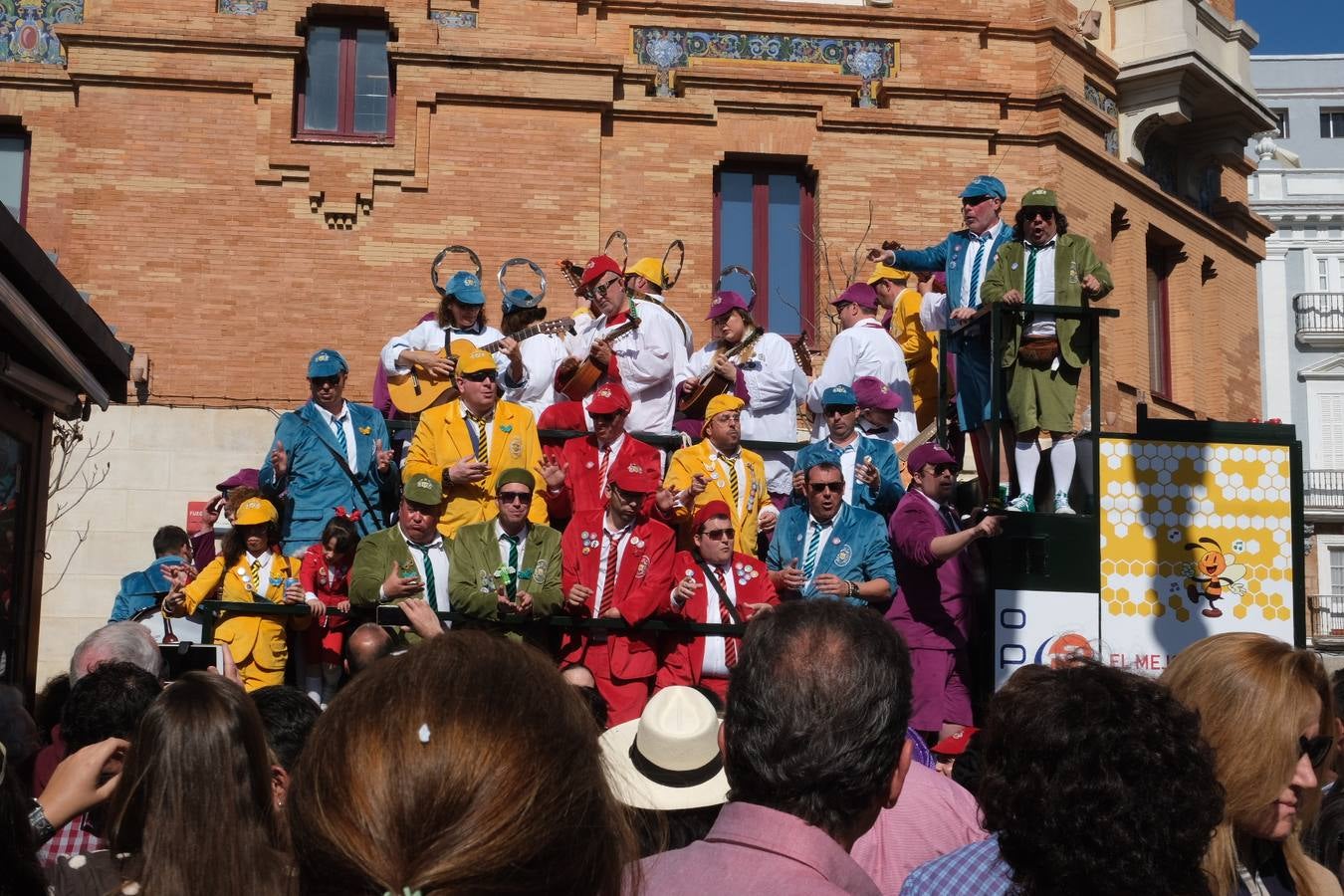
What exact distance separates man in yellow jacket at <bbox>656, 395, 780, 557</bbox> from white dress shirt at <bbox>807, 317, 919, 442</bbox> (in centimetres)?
173

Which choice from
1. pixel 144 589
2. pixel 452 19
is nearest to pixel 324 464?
pixel 144 589

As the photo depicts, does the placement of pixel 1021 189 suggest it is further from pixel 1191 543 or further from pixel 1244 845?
pixel 1244 845

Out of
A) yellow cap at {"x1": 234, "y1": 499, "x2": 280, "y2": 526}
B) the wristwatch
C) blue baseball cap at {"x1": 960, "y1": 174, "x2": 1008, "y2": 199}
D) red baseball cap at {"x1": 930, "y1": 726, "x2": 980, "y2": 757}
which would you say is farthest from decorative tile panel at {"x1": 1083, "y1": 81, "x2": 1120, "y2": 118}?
the wristwatch

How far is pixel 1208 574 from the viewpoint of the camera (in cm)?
1055

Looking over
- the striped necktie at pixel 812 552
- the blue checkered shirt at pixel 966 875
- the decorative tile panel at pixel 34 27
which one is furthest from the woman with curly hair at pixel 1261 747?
the decorative tile panel at pixel 34 27

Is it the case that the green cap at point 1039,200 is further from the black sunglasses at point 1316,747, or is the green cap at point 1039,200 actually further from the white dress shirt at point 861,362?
the black sunglasses at point 1316,747

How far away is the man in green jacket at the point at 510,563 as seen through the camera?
8828 mm

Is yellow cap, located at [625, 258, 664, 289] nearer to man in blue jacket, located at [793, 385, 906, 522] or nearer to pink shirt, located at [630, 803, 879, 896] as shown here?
man in blue jacket, located at [793, 385, 906, 522]

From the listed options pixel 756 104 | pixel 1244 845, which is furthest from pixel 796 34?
pixel 1244 845

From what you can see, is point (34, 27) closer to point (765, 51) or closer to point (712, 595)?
point (765, 51)

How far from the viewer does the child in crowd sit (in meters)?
9.56

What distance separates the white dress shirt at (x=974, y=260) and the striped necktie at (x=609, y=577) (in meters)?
3.26

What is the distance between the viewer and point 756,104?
20.8m

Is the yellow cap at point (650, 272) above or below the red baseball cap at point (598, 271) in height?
above
